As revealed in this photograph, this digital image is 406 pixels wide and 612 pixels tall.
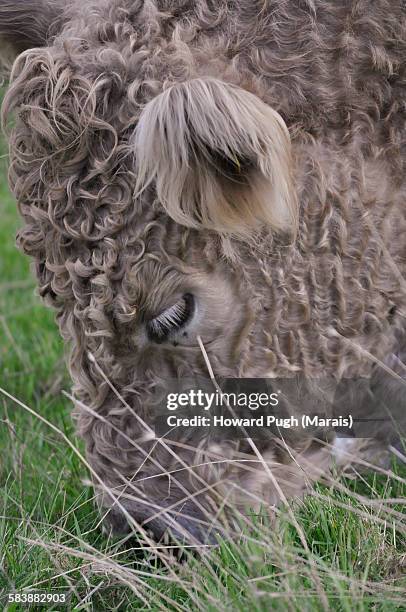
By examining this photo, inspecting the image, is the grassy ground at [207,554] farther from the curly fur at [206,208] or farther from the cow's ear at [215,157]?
the cow's ear at [215,157]

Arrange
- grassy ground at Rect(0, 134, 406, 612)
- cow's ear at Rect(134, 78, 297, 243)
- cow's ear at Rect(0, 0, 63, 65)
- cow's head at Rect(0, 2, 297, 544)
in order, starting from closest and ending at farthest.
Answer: grassy ground at Rect(0, 134, 406, 612), cow's ear at Rect(134, 78, 297, 243), cow's head at Rect(0, 2, 297, 544), cow's ear at Rect(0, 0, 63, 65)

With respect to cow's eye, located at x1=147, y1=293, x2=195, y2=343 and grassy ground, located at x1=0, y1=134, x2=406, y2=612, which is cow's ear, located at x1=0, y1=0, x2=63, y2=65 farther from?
cow's eye, located at x1=147, y1=293, x2=195, y2=343

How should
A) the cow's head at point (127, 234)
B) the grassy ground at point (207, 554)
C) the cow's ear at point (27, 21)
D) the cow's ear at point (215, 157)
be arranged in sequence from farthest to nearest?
the cow's ear at point (27, 21)
the cow's head at point (127, 234)
the cow's ear at point (215, 157)
the grassy ground at point (207, 554)

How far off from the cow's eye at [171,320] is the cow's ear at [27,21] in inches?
39.3

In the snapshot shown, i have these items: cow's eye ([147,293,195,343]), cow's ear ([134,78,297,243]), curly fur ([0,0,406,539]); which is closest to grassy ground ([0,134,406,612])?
curly fur ([0,0,406,539])

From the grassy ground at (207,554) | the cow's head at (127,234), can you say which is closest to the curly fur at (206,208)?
the cow's head at (127,234)

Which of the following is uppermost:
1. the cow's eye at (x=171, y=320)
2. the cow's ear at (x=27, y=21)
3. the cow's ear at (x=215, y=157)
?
the cow's ear at (x=27, y=21)

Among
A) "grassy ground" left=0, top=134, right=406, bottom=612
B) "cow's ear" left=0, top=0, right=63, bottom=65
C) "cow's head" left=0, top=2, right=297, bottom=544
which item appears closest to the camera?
"grassy ground" left=0, top=134, right=406, bottom=612

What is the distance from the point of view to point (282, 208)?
2.51 metres

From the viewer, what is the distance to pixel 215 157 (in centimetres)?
250

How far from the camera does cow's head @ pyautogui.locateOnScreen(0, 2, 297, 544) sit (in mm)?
2684

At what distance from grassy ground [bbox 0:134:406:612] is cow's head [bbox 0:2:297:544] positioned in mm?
241

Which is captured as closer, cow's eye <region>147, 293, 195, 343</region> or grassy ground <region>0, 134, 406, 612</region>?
grassy ground <region>0, 134, 406, 612</region>

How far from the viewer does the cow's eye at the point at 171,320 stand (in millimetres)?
2736
